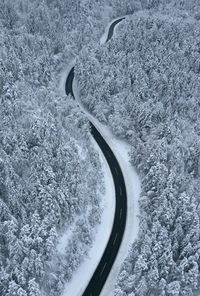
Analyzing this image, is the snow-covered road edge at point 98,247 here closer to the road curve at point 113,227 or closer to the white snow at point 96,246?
the white snow at point 96,246

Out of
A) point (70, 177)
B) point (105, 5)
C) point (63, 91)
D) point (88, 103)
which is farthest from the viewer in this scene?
point (105, 5)

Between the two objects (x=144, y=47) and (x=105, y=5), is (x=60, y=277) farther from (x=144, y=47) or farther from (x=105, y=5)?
(x=105, y=5)

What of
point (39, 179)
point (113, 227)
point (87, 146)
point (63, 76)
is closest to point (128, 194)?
point (113, 227)

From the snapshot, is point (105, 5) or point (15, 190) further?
point (105, 5)

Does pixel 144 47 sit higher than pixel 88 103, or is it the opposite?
pixel 144 47

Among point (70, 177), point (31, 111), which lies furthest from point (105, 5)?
point (70, 177)

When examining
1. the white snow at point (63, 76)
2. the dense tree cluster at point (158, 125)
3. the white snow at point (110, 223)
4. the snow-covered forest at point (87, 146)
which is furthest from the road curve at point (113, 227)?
the white snow at point (63, 76)

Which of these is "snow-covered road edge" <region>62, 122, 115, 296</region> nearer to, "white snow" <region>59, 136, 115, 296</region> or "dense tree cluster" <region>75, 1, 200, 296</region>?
"white snow" <region>59, 136, 115, 296</region>

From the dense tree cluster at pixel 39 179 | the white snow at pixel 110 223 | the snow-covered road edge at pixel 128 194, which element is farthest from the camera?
the snow-covered road edge at pixel 128 194
